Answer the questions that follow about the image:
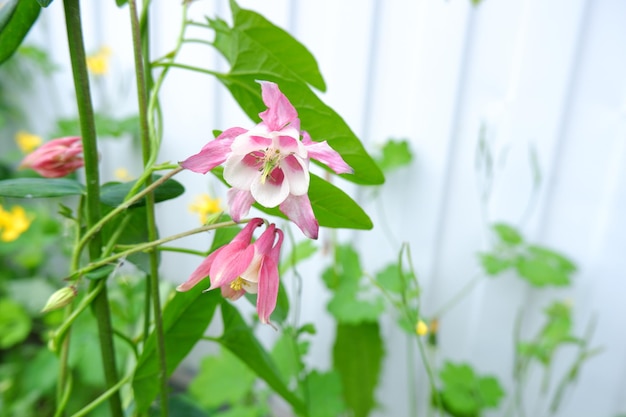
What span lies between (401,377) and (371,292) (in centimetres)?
25

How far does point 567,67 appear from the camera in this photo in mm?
864

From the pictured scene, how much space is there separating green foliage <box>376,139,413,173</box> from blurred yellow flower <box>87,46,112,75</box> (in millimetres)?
722

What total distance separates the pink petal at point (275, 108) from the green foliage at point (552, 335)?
0.80 meters

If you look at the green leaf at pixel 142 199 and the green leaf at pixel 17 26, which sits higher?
the green leaf at pixel 17 26

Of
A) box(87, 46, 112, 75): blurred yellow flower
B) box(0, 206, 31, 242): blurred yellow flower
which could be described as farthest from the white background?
box(0, 206, 31, 242): blurred yellow flower

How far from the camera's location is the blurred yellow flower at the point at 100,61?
48.5 inches

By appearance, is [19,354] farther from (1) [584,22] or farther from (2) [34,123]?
(1) [584,22]

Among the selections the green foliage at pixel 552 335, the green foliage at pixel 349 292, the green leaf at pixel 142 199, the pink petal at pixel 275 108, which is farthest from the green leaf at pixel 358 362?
the pink petal at pixel 275 108

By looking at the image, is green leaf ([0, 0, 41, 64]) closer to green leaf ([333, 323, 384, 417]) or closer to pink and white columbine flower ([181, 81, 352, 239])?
pink and white columbine flower ([181, 81, 352, 239])

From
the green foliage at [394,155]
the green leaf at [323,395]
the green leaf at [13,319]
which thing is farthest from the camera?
the green leaf at [13,319]

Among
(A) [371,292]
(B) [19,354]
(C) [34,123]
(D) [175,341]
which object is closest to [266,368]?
(D) [175,341]

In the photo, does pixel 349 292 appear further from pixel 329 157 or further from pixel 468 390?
pixel 329 157

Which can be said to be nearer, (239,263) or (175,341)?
(239,263)

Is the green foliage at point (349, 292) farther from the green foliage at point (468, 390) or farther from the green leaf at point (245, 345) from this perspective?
the green leaf at point (245, 345)
